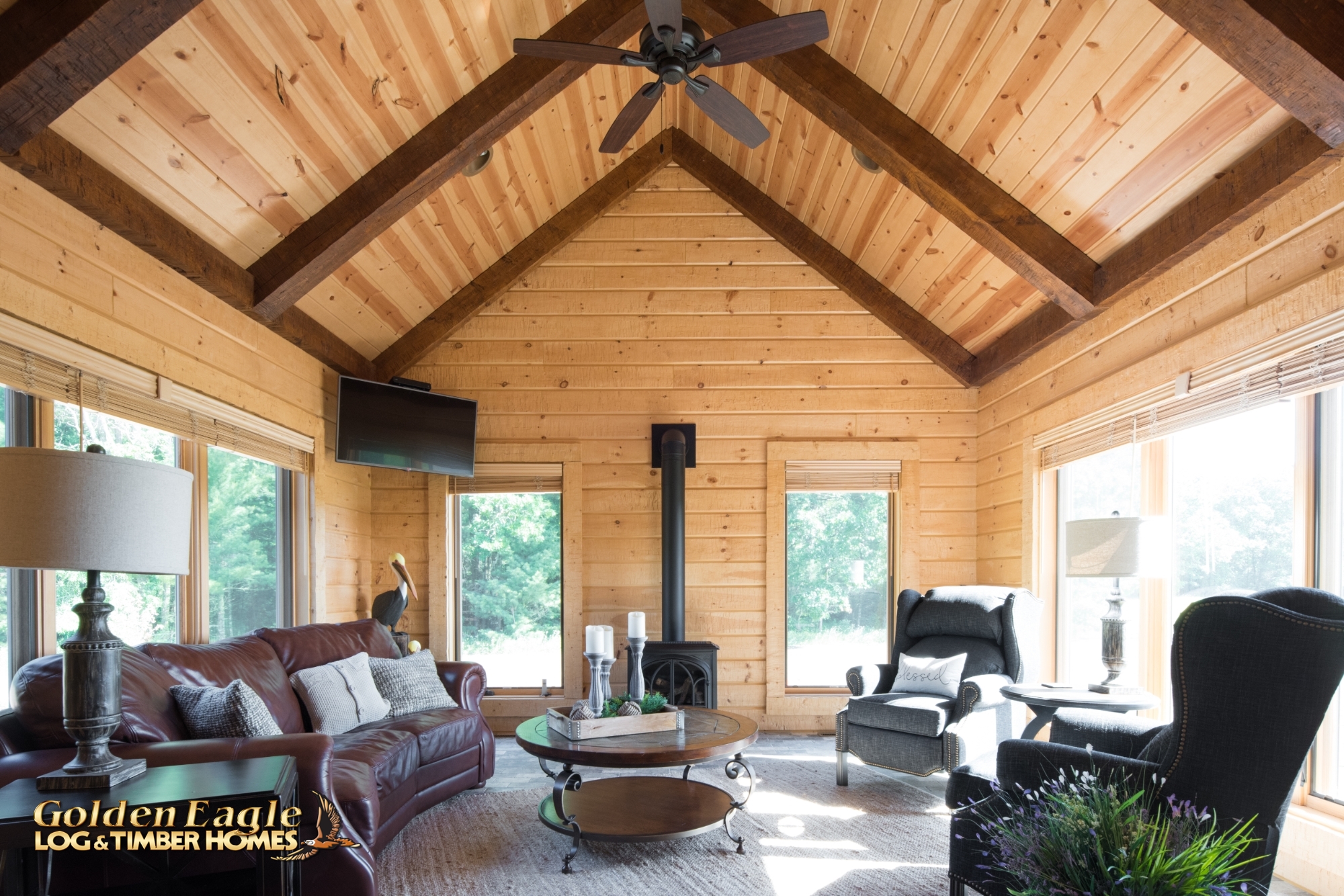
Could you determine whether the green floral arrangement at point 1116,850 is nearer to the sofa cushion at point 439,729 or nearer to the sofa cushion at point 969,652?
the sofa cushion at point 969,652

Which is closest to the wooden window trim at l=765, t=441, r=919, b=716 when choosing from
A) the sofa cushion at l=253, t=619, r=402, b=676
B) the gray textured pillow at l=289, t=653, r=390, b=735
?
the sofa cushion at l=253, t=619, r=402, b=676

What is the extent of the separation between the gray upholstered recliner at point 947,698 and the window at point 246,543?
3.00 m

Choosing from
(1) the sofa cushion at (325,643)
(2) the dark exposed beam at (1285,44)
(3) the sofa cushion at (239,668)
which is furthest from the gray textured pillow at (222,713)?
(2) the dark exposed beam at (1285,44)

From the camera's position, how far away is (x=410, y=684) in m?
4.27

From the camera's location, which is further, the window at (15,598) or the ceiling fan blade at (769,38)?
the window at (15,598)

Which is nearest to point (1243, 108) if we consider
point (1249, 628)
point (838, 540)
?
point (1249, 628)

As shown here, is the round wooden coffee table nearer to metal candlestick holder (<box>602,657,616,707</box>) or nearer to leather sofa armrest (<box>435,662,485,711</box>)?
metal candlestick holder (<box>602,657,616,707</box>)

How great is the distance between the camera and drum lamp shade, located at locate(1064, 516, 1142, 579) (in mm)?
3561

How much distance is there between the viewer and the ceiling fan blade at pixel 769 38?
8.88ft

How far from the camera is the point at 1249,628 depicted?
2.19 m

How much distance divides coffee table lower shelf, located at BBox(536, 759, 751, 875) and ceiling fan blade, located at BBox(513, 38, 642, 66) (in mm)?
2570

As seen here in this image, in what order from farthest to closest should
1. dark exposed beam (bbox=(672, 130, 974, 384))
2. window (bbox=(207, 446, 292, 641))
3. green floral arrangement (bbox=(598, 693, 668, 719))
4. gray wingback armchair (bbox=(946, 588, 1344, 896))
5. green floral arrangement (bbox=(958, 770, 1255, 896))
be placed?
dark exposed beam (bbox=(672, 130, 974, 384)) → window (bbox=(207, 446, 292, 641)) → green floral arrangement (bbox=(598, 693, 668, 719)) → gray wingback armchair (bbox=(946, 588, 1344, 896)) → green floral arrangement (bbox=(958, 770, 1255, 896))

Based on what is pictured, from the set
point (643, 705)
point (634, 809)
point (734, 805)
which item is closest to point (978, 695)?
point (734, 805)

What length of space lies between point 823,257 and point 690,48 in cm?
312
